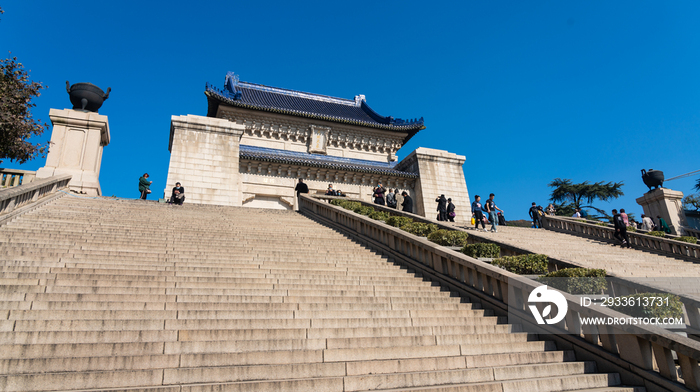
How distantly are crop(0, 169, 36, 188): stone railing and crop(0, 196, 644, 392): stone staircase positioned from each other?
5668 mm

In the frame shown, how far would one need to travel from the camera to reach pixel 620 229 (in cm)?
1391

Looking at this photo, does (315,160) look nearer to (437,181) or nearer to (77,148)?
(437,181)

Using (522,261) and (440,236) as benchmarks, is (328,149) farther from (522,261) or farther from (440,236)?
(522,261)

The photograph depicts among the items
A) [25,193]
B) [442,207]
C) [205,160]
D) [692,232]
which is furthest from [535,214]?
[25,193]

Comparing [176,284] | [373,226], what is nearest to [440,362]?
[176,284]

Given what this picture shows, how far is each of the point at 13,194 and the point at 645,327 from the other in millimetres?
11468

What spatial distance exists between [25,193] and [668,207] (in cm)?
2600

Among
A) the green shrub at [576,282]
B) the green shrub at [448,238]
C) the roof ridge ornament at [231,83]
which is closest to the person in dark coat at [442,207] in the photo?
the green shrub at [448,238]

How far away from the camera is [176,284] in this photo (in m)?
5.49

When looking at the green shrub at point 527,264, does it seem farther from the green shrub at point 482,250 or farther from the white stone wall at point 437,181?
the white stone wall at point 437,181

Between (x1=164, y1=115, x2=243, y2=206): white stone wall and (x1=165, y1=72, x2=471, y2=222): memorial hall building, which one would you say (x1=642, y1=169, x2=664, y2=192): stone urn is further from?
(x1=164, y1=115, x2=243, y2=206): white stone wall

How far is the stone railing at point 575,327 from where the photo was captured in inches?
146

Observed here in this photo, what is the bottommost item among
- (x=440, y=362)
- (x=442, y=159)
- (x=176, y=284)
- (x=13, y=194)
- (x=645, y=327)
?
(x=440, y=362)

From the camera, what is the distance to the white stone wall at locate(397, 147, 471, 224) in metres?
24.2
